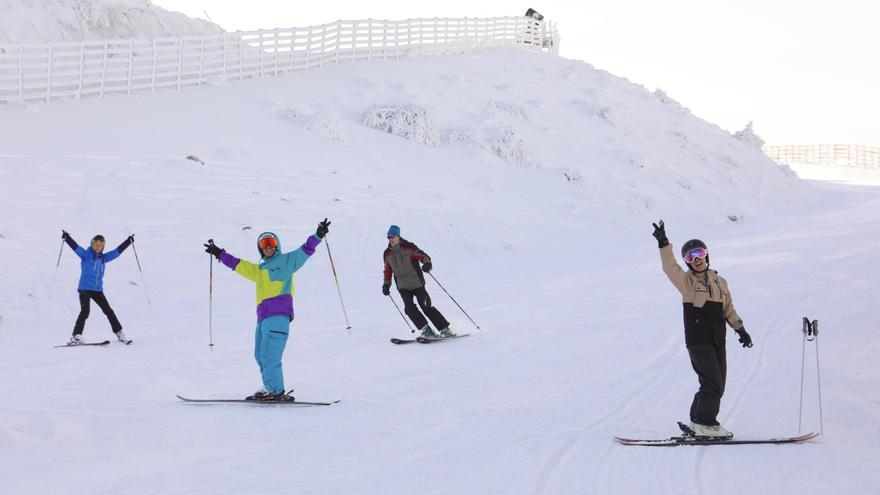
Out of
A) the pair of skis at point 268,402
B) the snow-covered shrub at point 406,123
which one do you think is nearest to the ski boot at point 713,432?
the pair of skis at point 268,402

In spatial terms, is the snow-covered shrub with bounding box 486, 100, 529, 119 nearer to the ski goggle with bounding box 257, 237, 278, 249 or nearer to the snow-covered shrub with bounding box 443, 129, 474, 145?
the snow-covered shrub with bounding box 443, 129, 474, 145

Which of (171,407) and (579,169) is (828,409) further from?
(579,169)

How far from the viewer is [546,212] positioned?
24.9m

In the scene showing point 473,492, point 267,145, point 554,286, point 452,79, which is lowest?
point 473,492

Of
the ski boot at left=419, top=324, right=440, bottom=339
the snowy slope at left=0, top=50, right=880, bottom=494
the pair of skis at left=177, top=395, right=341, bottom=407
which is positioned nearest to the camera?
the snowy slope at left=0, top=50, right=880, bottom=494

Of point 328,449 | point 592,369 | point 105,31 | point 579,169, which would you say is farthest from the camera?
point 105,31

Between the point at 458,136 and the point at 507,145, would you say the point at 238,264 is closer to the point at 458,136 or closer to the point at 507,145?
the point at 458,136

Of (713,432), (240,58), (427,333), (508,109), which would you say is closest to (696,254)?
(713,432)

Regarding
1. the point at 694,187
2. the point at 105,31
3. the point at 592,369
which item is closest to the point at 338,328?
the point at 592,369

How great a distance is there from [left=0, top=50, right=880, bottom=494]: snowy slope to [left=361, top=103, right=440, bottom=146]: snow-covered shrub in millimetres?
83

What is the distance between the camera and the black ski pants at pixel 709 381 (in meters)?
6.38

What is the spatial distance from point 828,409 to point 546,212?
17530 mm

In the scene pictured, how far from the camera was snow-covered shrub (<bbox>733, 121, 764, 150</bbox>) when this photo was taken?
132 ft

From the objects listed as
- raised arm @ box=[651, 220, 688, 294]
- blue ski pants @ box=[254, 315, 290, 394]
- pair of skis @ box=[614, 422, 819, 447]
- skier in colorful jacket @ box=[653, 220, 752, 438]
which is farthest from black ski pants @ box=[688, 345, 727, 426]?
blue ski pants @ box=[254, 315, 290, 394]
